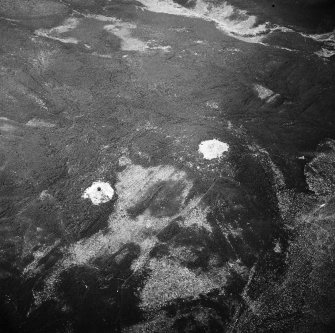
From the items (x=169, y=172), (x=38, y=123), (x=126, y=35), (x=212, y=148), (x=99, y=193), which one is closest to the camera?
(x=99, y=193)

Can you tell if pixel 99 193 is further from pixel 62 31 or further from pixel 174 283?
pixel 62 31

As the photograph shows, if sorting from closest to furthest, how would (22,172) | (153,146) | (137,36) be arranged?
(22,172), (153,146), (137,36)

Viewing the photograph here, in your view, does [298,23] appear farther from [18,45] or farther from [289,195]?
[18,45]

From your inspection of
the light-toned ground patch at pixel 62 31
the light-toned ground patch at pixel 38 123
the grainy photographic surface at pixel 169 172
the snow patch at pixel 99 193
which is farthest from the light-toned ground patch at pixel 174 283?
the light-toned ground patch at pixel 62 31

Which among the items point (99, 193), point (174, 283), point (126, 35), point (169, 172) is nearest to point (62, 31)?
point (126, 35)

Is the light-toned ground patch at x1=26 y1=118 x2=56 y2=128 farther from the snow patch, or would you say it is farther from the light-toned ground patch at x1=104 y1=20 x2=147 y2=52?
the light-toned ground patch at x1=104 y1=20 x2=147 y2=52

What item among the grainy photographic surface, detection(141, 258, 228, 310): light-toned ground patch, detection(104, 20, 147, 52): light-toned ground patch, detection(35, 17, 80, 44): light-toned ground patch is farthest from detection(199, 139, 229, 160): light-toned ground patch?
detection(35, 17, 80, 44): light-toned ground patch

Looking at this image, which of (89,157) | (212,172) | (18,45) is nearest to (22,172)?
(89,157)

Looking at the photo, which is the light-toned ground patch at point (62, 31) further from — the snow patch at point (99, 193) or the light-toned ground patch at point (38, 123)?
the snow patch at point (99, 193)
